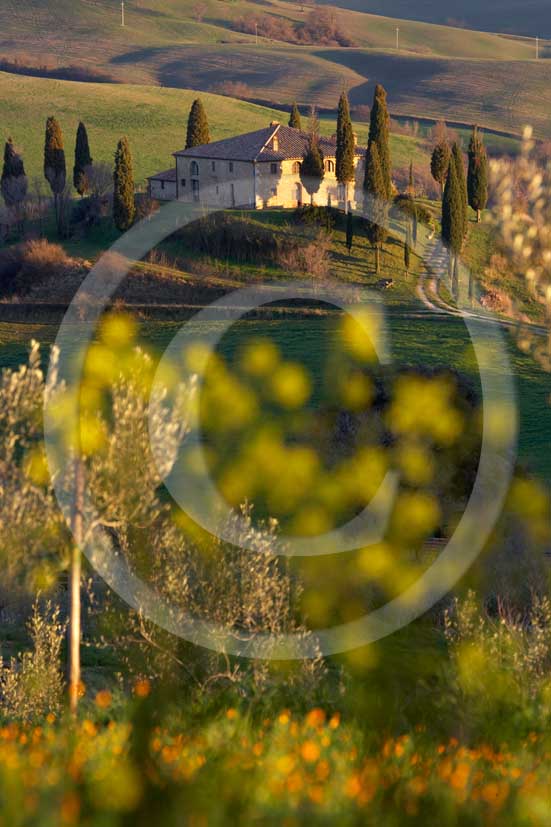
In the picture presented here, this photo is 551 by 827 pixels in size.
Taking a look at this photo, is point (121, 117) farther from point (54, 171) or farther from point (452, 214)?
point (452, 214)

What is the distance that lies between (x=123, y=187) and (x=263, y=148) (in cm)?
1299

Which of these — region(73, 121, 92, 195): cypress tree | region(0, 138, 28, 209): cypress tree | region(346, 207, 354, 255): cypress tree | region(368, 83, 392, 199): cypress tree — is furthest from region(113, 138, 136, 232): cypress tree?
region(368, 83, 392, 199): cypress tree

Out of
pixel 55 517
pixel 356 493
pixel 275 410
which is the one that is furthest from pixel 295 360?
pixel 55 517

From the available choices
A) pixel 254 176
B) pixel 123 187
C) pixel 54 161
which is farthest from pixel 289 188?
pixel 54 161

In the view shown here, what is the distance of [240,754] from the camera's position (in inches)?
651

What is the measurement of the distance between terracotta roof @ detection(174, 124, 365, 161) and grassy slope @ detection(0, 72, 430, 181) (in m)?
33.1

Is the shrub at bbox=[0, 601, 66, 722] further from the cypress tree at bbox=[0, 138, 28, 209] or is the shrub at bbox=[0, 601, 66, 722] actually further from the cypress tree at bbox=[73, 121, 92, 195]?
the cypress tree at bbox=[73, 121, 92, 195]

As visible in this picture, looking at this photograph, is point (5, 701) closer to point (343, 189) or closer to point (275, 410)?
A: point (275, 410)

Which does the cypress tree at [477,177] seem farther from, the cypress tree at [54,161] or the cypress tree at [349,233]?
the cypress tree at [54,161]

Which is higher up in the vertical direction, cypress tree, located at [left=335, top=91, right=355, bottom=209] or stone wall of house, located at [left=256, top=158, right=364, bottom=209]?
cypress tree, located at [left=335, top=91, right=355, bottom=209]

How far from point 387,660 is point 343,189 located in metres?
59.8

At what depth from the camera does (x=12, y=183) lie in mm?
94875

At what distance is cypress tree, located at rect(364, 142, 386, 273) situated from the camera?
263ft

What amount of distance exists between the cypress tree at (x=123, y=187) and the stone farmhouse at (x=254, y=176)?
334 inches
